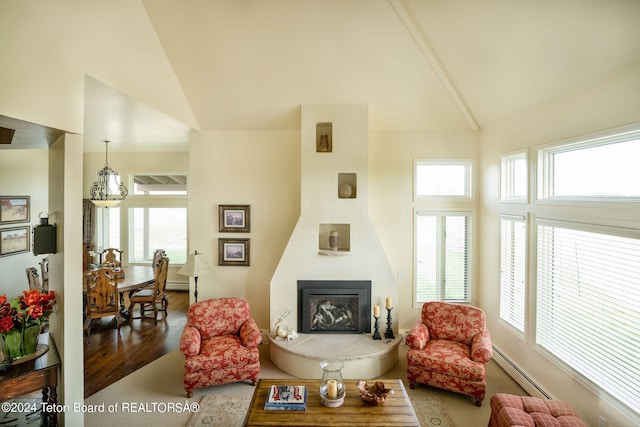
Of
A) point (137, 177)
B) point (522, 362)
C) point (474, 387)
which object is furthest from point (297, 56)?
point (137, 177)

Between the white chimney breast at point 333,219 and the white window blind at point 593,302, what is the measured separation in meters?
1.80

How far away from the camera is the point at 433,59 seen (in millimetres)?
4004

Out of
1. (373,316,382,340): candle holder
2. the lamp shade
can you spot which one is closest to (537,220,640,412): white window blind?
(373,316,382,340): candle holder

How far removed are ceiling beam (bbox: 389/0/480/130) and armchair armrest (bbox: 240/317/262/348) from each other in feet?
13.0

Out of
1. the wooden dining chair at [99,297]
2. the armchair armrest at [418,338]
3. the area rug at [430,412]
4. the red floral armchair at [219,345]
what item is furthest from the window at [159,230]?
the area rug at [430,412]

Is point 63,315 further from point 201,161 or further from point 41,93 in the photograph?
point 201,161

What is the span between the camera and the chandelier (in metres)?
6.05

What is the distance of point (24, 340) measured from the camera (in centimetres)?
267

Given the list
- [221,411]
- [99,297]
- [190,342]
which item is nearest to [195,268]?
[190,342]

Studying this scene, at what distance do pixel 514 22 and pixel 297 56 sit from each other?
2.32 metres

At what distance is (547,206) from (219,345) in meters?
4.01

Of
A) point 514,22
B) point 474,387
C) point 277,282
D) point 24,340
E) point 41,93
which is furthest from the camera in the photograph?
point 277,282

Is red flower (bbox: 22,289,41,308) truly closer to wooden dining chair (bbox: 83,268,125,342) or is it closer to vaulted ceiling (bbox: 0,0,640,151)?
vaulted ceiling (bbox: 0,0,640,151)

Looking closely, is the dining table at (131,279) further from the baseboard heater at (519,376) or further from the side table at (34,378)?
the baseboard heater at (519,376)
